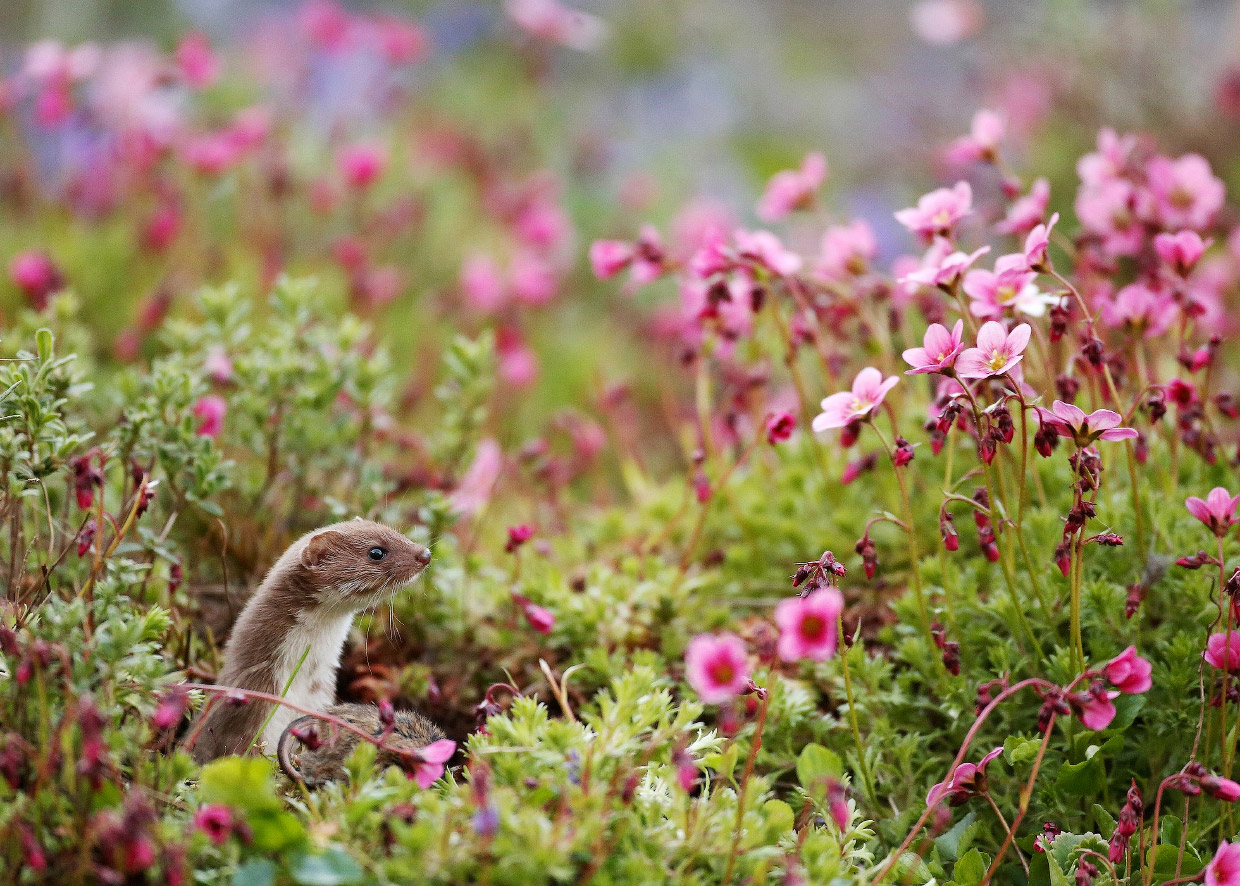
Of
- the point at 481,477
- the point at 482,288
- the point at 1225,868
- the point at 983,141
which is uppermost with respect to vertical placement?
the point at 983,141

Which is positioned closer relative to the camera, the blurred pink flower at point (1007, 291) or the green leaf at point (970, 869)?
the green leaf at point (970, 869)

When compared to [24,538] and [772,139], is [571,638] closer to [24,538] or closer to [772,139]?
[24,538]

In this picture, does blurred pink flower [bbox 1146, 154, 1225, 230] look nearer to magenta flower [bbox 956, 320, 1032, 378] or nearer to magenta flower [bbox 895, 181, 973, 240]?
magenta flower [bbox 895, 181, 973, 240]

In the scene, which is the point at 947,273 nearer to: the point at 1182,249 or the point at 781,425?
the point at 781,425

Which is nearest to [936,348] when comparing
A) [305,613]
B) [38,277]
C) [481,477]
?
[305,613]

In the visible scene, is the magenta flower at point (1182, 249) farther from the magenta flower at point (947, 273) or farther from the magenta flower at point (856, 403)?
the magenta flower at point (856, 403)

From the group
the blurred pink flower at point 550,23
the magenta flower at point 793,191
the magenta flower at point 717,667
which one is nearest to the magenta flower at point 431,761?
the magenta flower at point 717,667
